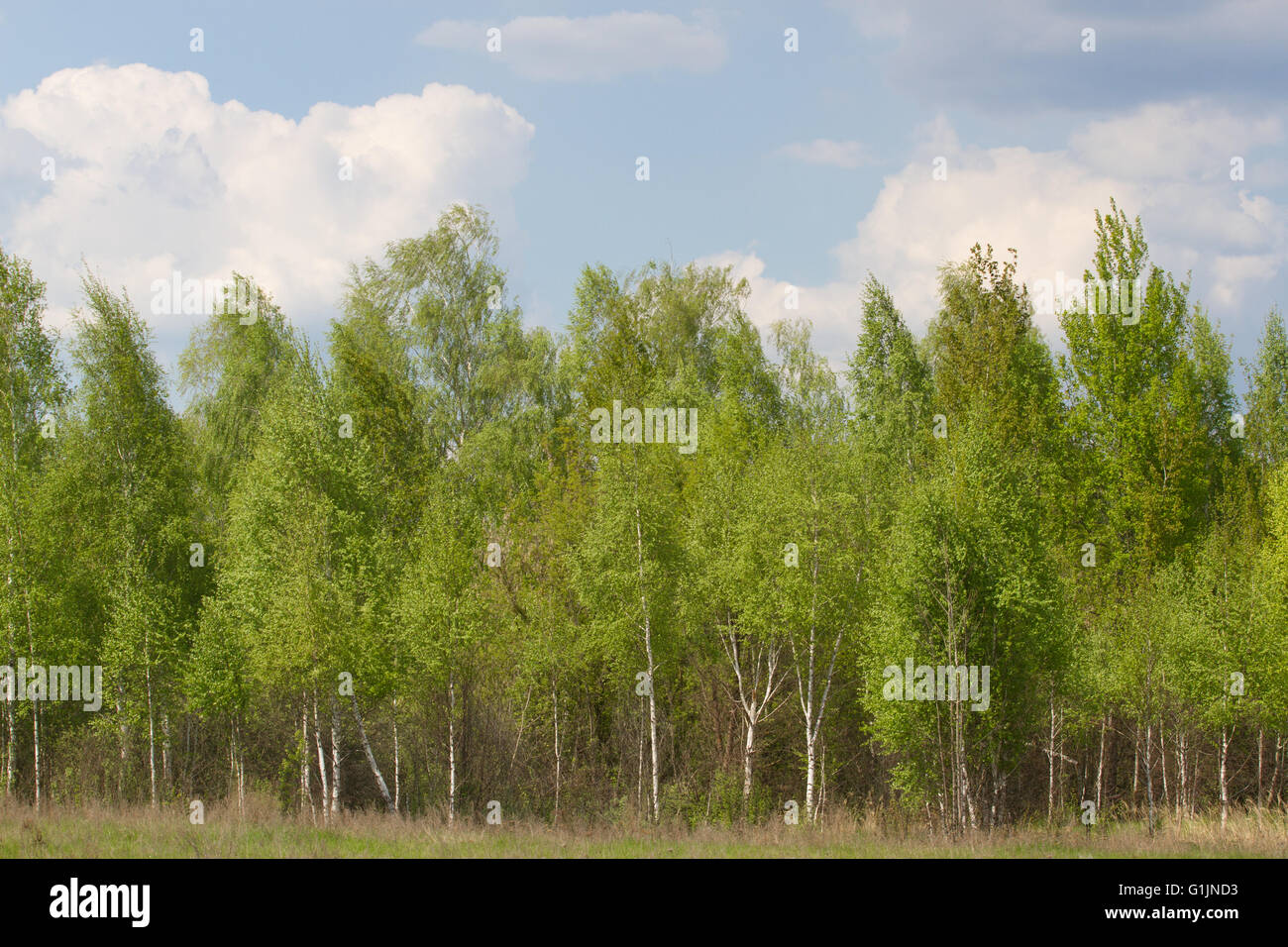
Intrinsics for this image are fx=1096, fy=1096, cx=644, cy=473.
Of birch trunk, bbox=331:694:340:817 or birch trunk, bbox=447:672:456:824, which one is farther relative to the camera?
birch trunk, bbox=447:672:456:824

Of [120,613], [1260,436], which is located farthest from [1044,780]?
[120,613]

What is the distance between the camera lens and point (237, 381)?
1790 inches

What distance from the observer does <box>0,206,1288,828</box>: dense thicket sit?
3059cm

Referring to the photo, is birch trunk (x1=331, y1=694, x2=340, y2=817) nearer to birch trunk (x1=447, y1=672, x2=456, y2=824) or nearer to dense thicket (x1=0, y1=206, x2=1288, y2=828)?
Result: dense thicket (x1=0, y1=206, x2=1288, y2=828)

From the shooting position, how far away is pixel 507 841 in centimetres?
2127

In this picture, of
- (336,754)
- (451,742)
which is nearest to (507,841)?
(451,742)

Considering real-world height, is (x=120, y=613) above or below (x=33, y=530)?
below

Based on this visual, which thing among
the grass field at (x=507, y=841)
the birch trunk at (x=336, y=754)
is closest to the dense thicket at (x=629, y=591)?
the birch trunk at (x=336, y=754)

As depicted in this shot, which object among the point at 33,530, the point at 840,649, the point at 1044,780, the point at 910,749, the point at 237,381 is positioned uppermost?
the point at 237,381

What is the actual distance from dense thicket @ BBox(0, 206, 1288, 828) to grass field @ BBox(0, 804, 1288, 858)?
19.0ft

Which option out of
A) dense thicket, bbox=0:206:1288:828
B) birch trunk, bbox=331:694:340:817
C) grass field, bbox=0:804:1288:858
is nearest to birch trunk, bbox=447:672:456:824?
dense thicket, bbox=0:206:1288:828
